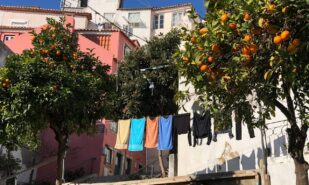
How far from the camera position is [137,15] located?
166ft

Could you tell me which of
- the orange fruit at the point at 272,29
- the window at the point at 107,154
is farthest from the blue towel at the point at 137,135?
the orange fruit at the point at 272,29

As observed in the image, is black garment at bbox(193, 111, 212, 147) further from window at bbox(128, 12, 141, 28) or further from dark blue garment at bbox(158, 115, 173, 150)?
window at bbox(128, 12, 141, 28)

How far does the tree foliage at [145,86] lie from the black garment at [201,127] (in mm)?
9484

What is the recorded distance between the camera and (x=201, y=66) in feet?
23.1

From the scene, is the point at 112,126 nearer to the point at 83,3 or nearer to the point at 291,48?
the point at 83,3

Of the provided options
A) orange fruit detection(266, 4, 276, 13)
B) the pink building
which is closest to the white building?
the pink building

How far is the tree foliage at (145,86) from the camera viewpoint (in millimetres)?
27719

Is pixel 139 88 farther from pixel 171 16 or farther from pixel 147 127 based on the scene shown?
pixel 171 16

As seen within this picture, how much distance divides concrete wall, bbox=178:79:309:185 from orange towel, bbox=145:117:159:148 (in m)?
1.15

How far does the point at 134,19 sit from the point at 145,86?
23.6 meters

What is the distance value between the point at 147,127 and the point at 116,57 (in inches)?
600

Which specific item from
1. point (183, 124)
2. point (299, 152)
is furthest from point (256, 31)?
point (183, 124)

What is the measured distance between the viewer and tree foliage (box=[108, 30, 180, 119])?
2772cm

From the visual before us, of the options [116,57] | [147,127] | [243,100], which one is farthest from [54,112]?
[116,57]
